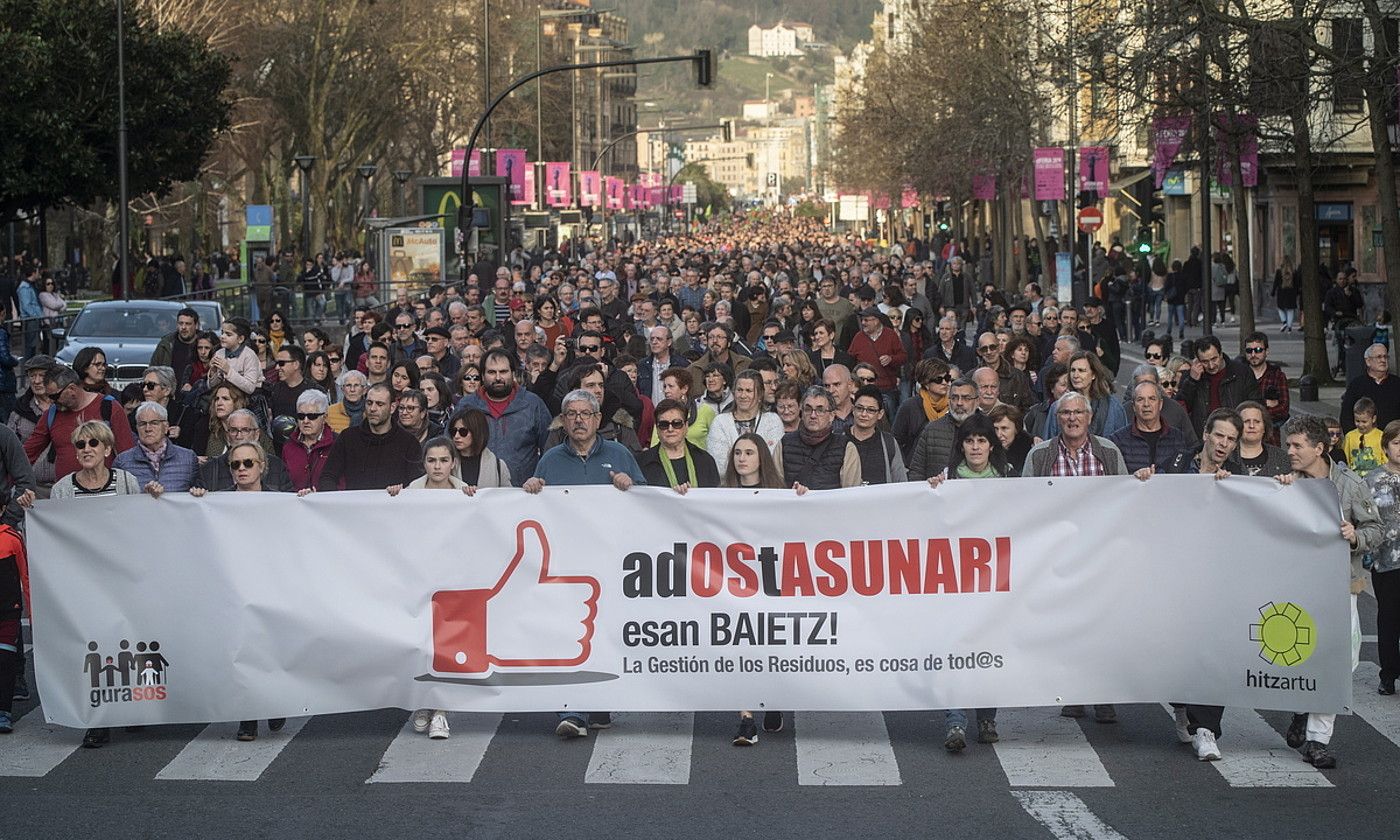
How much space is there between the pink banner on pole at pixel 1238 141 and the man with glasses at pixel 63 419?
17.2m

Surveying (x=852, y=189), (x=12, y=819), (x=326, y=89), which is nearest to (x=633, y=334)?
(x=12, y=819)

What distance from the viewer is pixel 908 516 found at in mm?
10055

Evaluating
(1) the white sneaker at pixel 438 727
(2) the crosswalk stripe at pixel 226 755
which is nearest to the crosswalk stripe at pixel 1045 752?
(1) the white sneaker at pixel 438 727

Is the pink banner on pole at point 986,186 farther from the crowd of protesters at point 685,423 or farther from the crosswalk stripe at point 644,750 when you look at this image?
the crosswalk stripe at point 644,750

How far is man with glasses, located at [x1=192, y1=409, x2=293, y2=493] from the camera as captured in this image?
442 inches

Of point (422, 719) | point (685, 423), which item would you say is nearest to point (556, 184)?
point (685, 423)

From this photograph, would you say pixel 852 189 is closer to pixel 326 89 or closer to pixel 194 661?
pixel 326 89

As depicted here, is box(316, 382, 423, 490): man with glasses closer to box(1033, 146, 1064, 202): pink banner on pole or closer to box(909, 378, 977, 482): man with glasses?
box(909, 378, 977, 482): man with glasses

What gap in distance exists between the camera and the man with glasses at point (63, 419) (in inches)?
532

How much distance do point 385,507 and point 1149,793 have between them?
3673 mm

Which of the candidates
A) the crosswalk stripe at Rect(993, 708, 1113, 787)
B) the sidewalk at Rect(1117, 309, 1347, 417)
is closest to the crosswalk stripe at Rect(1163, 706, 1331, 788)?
the crosswalk stripe at Rect(993, 708, 1113, 787)

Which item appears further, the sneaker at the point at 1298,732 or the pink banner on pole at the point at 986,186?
the pink banner on pole at the point at 986,186

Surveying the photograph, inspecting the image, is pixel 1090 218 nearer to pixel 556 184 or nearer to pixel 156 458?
pixel 156 458

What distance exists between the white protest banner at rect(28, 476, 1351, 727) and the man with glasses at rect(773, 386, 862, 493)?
1.02 metres
